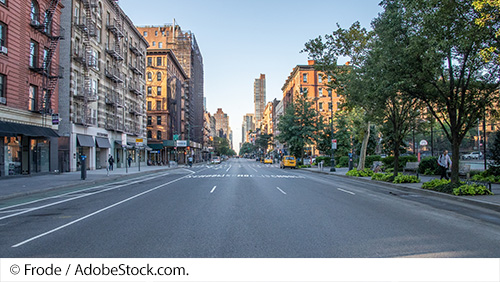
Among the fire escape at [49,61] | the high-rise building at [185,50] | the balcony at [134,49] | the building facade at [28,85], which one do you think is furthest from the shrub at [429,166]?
the high-rise building at [185,50]

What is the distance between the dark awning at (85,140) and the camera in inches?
1324

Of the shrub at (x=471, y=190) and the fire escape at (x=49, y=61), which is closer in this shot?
the shrub at (x=471, y=190)

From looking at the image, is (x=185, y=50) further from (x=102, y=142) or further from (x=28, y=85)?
(x=28, y=85)

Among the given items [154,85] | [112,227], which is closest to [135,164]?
[154,85]

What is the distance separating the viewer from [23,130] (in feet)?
74.9

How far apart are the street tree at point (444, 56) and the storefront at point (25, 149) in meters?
23.3

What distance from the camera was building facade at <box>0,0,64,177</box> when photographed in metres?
22.1

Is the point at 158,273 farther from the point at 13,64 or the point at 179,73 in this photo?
the point at 179,73

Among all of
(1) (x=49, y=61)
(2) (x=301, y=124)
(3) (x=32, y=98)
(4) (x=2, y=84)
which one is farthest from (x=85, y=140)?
(2) (x=301, y=124)

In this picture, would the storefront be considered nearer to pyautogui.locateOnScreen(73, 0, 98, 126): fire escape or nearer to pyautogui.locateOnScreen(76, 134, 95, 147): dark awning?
pyautogui.locateOnScreen(76, 134, 95, 147): dark awning

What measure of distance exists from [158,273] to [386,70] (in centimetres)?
1307

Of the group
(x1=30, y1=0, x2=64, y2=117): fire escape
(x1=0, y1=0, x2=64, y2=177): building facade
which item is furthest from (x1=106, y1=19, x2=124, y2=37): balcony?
(x1=30, y1=0, x2=64, y2=117): fire escape

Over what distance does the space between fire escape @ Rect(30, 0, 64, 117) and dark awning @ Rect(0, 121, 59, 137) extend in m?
1.46

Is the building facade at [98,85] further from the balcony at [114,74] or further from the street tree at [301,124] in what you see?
the street tree at [301,124]
